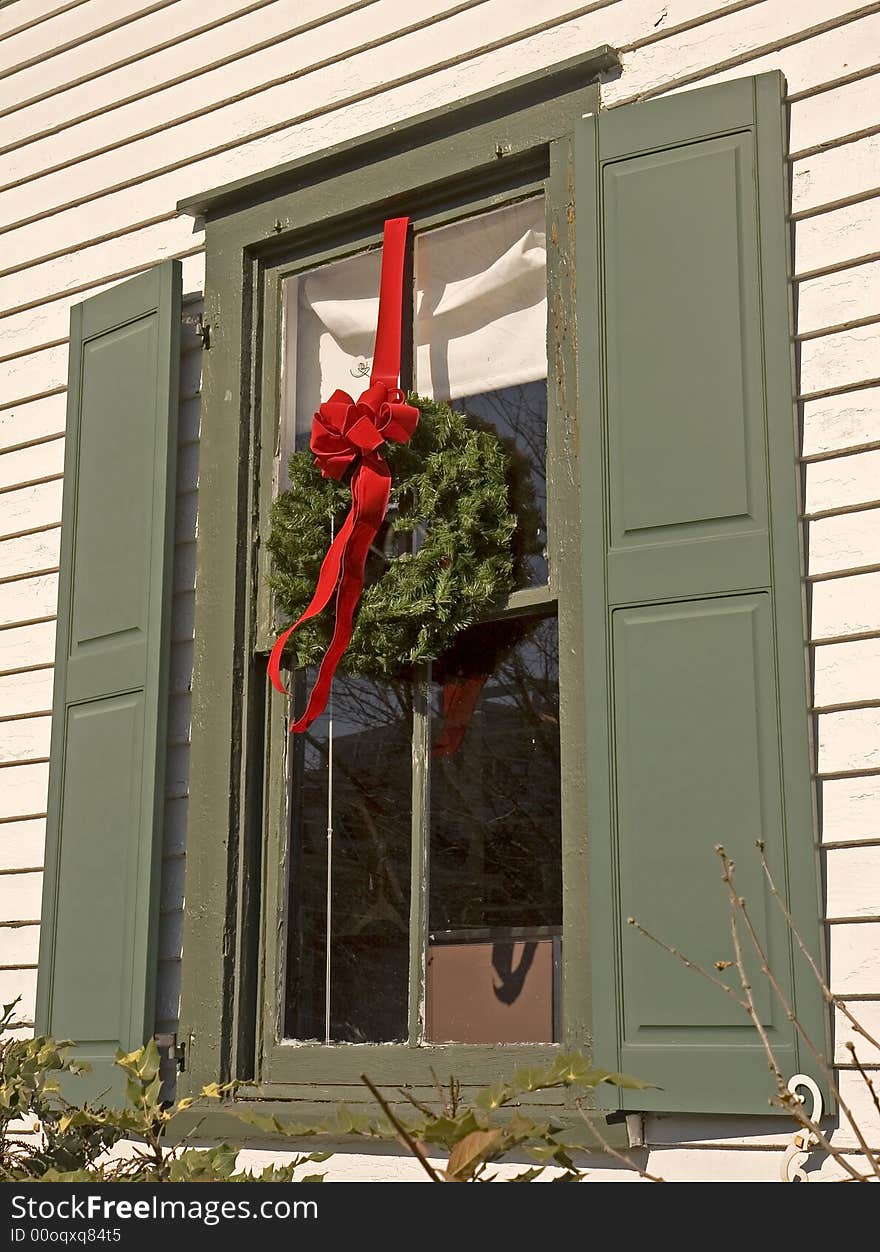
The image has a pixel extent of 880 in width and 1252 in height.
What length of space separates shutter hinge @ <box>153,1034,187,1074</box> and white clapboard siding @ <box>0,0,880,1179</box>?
10 cm

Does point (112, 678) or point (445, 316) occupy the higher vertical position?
point (445, 316)

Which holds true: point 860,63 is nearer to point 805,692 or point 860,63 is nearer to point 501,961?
point 805,692

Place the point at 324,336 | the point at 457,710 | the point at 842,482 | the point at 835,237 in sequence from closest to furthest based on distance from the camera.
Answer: the point at 842,482, the point at 835,237, the point at 457,710, the point at 324,336

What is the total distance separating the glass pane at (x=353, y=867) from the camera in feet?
12.0

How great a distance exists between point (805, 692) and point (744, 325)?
0.80 meters

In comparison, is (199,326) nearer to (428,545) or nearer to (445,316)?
(445,316)

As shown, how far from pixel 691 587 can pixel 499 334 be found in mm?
987

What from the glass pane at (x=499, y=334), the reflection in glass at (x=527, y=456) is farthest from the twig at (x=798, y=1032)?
the glass pane at (x=499, y=334)

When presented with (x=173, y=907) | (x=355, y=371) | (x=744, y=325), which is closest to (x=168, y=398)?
(x=355, y=371)

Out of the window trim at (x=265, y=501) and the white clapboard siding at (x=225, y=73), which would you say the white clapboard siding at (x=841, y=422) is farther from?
the white clapboard siding at (x=225, y=73)

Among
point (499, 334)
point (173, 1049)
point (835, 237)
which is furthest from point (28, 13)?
point (173, 1049)

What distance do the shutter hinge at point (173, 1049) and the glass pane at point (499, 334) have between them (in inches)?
54.9

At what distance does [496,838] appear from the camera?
3.56 m

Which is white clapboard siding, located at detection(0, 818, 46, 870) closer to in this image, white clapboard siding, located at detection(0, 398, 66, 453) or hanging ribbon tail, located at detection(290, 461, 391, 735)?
hanging ribbon tail, located at detection(290, 461, 391, 735)
